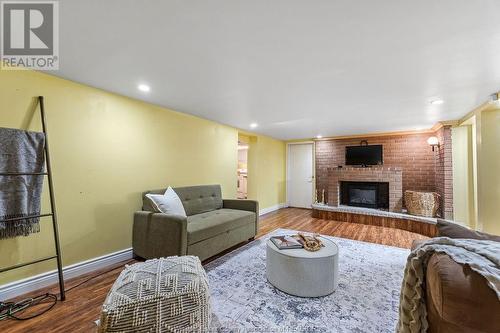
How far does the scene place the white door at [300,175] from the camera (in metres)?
6.54

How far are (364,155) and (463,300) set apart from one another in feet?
17.3

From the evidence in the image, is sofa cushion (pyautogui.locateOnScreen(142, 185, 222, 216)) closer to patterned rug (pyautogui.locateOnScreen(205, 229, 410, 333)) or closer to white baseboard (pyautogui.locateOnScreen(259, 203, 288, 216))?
patterned rug (pyautogui.locateOnScreen(205, 229, 410, 333))

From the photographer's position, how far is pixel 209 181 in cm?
419

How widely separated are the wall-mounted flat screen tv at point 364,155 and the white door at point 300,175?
1.10 m

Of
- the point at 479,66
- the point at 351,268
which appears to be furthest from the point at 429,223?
the point at 479,66

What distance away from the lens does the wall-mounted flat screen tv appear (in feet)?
17.7

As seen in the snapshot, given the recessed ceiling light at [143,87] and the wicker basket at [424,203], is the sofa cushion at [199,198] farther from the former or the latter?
the wicker basket at [424,203]

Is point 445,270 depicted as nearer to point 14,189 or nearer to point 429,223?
point 14,189

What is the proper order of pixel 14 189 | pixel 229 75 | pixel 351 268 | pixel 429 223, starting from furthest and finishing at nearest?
pixel 429 223, pixel 351 268, pixel 229 75, pixel 14 189

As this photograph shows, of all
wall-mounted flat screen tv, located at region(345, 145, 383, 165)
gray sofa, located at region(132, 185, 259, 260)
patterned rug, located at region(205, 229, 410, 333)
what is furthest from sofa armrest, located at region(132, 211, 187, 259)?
wall-mounted flat screen tv, located at region(345, 145, 383, 165)

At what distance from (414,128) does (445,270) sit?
5.12m

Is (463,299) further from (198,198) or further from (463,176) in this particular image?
(463,176)

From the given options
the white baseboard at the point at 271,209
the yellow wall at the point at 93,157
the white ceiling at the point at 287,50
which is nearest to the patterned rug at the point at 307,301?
the yellow wall at the point at 93,157

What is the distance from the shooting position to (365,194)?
17.6 ft
